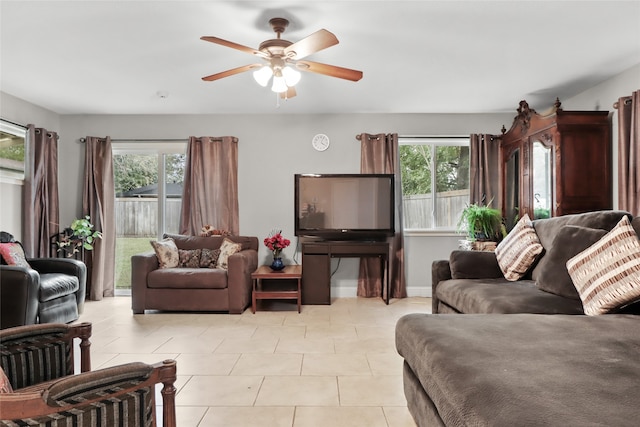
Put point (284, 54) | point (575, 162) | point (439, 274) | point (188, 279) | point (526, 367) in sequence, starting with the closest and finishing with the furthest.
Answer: point (526, 367) < point (284, 54) < point (439, 274) < point (575, 162) < point (188, 279)

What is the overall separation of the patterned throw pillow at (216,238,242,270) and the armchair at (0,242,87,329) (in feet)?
4.55

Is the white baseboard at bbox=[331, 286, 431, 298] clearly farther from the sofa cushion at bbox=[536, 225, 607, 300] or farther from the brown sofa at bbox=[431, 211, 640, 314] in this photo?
the sofa cushion at bbox=[536, 225, 607, 300]

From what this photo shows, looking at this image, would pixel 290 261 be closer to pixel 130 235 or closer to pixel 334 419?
pixel 130 235

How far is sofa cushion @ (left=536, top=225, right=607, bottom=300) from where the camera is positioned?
2.39 metres

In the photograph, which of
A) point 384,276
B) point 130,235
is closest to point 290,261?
point 384,276

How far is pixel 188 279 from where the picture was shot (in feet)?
13.8

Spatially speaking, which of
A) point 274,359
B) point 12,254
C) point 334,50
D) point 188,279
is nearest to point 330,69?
point 334,50

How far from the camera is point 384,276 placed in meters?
5.03

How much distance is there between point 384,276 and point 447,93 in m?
2.29

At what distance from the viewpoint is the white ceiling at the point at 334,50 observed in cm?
265

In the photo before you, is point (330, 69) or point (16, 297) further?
point (16, 297)

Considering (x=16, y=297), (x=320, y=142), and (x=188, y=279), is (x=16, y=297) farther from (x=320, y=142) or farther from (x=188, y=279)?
(x=320, y=142)

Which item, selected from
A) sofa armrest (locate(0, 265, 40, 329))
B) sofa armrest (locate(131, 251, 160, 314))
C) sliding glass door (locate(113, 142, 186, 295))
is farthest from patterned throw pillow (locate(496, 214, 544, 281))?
sliding glass door (locate(113, 142, 186, 295))

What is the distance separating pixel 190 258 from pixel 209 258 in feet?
0.71
